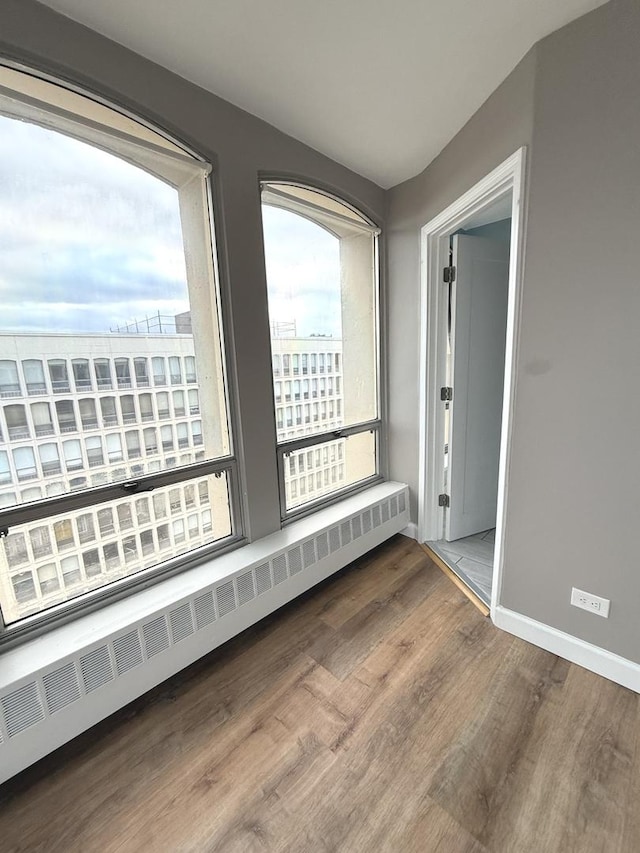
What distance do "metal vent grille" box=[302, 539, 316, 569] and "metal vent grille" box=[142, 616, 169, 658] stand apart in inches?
30.4

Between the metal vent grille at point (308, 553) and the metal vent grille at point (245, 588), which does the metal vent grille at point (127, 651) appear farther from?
the metal vent grille at point (308, 553)

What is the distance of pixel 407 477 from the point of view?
8.88 feet

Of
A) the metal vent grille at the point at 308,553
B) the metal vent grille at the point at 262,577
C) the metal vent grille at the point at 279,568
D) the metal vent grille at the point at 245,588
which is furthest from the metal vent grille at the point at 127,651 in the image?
the metal vent grille at the point at 308,553

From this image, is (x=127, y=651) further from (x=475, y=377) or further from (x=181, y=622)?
(x=475, y=377)

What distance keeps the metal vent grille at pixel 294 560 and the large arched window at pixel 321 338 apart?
0.92 feet

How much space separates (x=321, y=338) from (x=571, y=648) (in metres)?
2.09

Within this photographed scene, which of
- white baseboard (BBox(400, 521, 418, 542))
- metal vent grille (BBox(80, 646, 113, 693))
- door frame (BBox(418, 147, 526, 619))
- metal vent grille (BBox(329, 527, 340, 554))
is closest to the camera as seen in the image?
metal vent grille (BBox(80, 646, 113, 693))

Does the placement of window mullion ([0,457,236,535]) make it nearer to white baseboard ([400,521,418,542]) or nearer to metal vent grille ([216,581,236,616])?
metal vent grille ([216,581,236,616])

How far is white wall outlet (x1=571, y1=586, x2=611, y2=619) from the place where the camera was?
150cm

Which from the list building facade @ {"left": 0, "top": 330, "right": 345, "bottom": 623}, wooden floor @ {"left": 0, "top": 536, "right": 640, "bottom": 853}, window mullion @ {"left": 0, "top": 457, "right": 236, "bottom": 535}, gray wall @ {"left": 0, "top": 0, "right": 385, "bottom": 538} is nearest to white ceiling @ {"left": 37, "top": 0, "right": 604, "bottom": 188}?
gray wall @ {"left": 0, "top": 0, "right": 385, "bottom": 538}

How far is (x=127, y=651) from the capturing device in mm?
1378

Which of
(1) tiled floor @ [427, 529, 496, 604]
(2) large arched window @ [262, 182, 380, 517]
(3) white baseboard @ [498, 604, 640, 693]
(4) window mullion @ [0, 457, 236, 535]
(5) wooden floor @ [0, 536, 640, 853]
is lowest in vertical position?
(5) wooden floor @ [0, 536, 640, 853]

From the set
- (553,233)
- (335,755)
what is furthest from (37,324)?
(553,233)

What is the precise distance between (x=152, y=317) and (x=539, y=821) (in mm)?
2278
